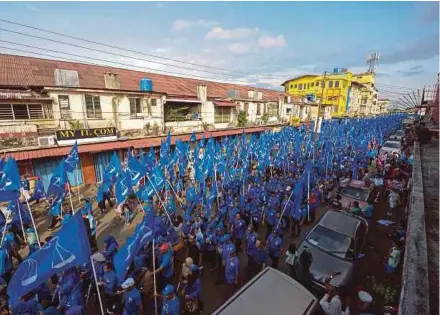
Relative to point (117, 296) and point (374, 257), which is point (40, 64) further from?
point (374, 257)

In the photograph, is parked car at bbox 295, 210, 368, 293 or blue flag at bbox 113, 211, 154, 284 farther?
parked car at bbox 295, 210, 368, 293

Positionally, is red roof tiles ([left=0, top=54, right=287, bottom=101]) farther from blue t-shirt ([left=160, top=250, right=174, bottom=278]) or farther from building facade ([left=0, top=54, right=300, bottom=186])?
blue t-shirt ([left=160, top=250, right=174, bottom=278])

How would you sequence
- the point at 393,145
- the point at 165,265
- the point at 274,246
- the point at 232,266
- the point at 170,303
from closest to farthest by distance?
the point at 170,303 < the point at 165,265 < the point at 232,266 < the point at 274,246 < the point at 393,145

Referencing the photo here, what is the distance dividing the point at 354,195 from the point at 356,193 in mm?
181

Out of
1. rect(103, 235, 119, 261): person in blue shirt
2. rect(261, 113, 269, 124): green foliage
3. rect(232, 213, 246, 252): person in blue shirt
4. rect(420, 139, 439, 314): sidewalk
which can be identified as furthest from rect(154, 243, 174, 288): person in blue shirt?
rect(261, 113, 269, 124): green foliage

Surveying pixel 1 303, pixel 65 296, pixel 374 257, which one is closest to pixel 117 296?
pixel 65 296

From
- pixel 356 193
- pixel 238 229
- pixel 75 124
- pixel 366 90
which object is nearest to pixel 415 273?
pixel 238 229

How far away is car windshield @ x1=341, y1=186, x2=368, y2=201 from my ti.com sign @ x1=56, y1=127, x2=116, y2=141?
45.8ft

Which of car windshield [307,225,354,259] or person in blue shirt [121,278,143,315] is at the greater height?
person in blue shirt [121,278,143,315]

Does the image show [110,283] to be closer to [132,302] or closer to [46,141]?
[132,302]

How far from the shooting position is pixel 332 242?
707 cm

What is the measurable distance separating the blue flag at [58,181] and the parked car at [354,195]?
10756mm

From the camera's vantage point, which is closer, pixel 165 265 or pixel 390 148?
pixel 165 265

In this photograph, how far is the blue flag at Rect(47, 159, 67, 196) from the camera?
28.2 feet
